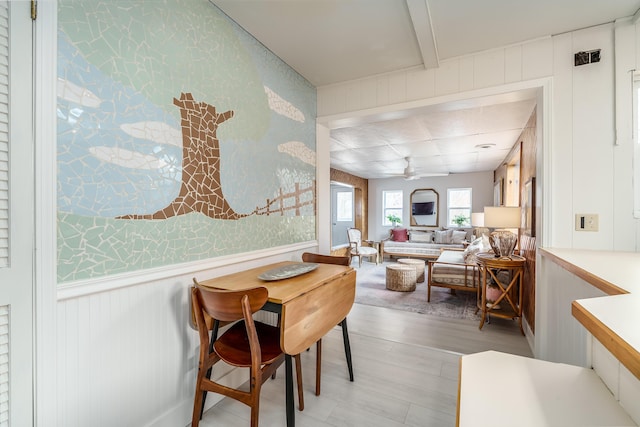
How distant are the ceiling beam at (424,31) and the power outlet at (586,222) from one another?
155 cm

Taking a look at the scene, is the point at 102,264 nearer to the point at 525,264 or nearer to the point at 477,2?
the point at 477,2

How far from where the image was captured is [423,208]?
24.6 feet

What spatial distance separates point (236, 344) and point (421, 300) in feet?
10.1

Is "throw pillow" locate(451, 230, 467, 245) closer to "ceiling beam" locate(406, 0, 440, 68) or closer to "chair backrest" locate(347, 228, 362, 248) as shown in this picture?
"chair backrest" locate(347, 228, 362, 248)

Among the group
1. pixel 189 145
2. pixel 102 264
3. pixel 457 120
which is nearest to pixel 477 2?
pixel 457 120

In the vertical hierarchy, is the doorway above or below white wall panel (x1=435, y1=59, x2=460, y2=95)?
below

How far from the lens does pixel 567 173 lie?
6.29 feet

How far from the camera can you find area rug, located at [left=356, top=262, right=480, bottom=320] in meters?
3.38

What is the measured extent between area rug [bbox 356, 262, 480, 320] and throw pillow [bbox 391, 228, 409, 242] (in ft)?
8.13

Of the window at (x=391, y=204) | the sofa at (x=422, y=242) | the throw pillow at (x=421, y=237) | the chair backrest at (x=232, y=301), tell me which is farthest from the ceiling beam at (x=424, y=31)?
the window at (x=391, y=204)

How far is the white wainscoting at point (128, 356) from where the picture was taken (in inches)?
43.1

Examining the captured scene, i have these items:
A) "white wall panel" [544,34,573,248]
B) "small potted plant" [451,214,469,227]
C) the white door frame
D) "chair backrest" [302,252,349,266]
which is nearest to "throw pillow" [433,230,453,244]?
"small potted plant" [451,214,469,227]

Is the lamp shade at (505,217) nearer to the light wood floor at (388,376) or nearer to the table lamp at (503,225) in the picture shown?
the table lamp at (503,225)

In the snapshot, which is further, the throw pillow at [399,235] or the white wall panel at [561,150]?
the throw pillow at [399,235]
